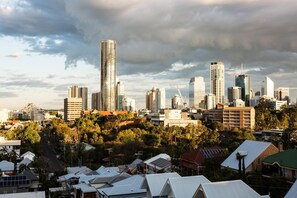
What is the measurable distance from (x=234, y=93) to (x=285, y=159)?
159 m

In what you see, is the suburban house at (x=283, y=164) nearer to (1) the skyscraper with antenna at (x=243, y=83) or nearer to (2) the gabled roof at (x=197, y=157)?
(2) the gabled roof at (x=197, y=157)

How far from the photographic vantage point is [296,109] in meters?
70.2

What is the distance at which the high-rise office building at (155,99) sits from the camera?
190m

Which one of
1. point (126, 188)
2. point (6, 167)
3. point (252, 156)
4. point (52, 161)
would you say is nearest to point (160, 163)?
point (252, 156)

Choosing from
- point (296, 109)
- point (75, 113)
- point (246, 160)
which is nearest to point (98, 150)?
point (246, 160)

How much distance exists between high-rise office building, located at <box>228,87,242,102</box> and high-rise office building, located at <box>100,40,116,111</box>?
56.9 meters

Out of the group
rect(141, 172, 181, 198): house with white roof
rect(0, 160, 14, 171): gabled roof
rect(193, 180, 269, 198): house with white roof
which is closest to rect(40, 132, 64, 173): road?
rect(0, 160, 14, 171): gabled roof

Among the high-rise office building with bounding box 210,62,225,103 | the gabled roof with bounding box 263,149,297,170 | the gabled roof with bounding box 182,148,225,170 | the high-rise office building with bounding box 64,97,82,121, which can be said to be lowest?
the gabled roof with bounding box 182,148,225,170

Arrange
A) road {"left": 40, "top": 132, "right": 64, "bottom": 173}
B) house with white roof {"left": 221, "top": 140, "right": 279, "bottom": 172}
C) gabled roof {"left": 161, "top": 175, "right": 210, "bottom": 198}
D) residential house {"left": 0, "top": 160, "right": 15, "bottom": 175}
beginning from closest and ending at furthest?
gabled roof {"left": 161, "top": 175, "right": 210, "bottom": 198}
house with white roof {"left": 221, "top": 140, "right": 279, "bottom": 172}
residential house {"left": 0, "top": 160, "right": 15, "bottom": 175}
road {"left": 40, "top": 132, "right": 64, "bottom": 173}

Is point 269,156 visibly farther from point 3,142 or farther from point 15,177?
point 3,142

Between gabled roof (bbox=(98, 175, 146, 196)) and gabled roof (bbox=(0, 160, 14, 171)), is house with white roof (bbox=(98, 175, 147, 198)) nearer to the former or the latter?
gabled roof (bbox=(98, 175, 146, 196))

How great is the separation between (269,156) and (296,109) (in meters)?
51.5

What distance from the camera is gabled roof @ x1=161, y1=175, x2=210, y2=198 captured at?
598 inches

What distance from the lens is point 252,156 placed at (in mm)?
24125
